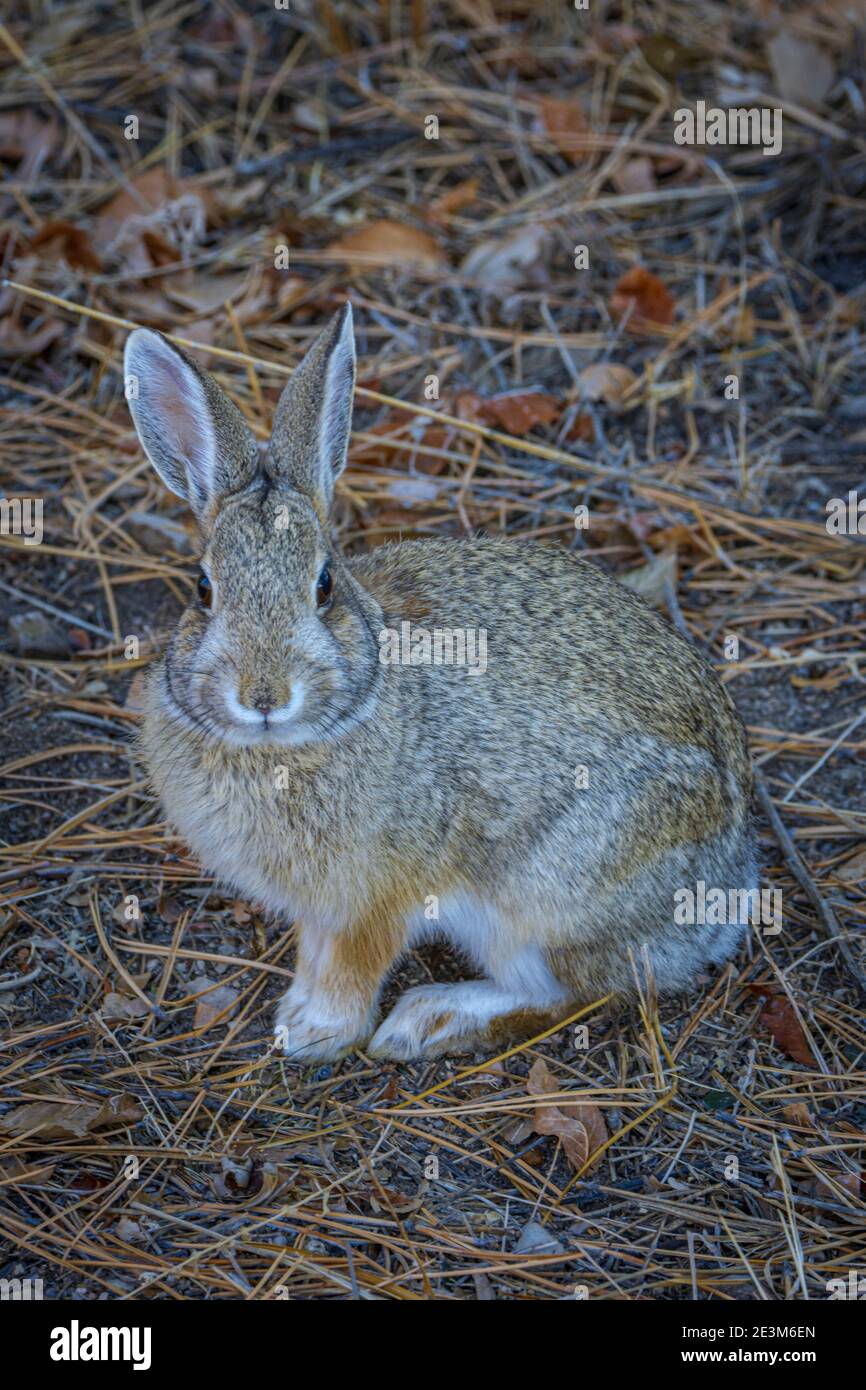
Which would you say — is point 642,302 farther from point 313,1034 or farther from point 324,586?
point 313,1034

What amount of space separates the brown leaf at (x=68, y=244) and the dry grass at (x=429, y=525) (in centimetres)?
1

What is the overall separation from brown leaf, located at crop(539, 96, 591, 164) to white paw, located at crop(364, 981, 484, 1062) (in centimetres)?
382

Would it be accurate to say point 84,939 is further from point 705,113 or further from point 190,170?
point 705,113

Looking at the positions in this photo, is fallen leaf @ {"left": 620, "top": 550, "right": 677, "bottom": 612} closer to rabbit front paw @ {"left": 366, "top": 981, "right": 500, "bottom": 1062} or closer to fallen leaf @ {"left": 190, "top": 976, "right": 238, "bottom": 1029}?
rabbit front paw @ {"left": 366, "top": 981, "right": 500, "bottom": 1062}

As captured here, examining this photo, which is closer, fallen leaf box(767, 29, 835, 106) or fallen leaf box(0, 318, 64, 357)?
fallen leaf box(0, 318, 64, 357)

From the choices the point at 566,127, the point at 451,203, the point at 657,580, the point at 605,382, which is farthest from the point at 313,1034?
the point at 566,127

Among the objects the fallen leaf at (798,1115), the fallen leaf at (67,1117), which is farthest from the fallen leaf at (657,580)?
the fallen leaf at (67,1117)

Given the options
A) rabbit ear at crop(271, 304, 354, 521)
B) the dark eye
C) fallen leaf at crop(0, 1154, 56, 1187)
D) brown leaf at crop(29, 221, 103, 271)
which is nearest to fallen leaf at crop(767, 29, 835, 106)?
brown leaf at crop(29, 221, 103, 271)

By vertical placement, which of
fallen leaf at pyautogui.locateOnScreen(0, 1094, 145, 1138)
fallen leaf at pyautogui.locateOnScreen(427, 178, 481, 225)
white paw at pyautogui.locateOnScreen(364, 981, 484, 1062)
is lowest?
fallen leaf at pyautogui.locateOnScreen(0, 1094, 145, 1138)

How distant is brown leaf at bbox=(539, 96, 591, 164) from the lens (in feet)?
20.1

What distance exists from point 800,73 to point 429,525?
9.46ft

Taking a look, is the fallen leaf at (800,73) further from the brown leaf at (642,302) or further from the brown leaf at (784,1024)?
the brown leaf at (784,1024)

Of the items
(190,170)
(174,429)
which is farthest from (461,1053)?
(190,170)

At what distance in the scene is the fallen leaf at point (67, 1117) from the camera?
10.9 feet
